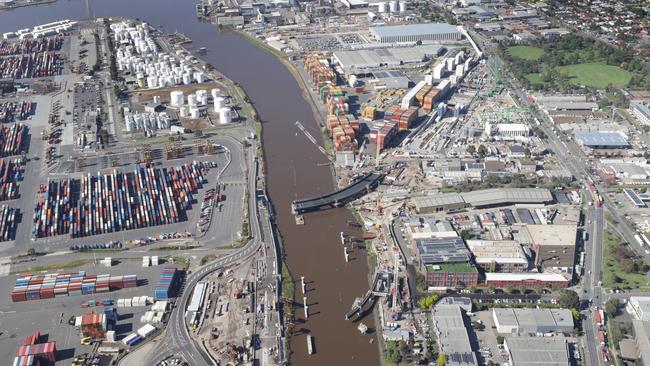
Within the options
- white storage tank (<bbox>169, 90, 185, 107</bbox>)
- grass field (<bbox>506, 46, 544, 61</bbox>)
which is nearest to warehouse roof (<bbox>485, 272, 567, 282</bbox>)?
white storage tank (<bbox>169, 90, 185, 107</bbox>)

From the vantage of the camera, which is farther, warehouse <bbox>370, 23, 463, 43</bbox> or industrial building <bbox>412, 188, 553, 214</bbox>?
warehouse <bbox>370, 23, 463, 43</bbox>

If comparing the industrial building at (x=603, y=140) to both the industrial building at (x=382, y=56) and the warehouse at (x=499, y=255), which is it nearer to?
the warehouse at (x=499, y=255)

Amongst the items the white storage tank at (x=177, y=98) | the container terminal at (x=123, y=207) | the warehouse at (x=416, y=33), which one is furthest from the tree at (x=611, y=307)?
the warehouse at (x=416, y=33)

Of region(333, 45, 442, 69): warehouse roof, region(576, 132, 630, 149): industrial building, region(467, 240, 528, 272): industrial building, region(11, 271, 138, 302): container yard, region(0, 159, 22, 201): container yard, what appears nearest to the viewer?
region(11, 271, 138, 302): container yard

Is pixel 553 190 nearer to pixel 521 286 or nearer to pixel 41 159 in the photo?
pixel 521 286

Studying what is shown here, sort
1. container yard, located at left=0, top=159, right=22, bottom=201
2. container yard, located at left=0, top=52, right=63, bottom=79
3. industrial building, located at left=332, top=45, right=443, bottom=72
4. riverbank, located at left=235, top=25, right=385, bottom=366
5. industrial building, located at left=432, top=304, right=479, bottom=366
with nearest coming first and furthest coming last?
industrial building, located at left=432, top=304, right=479, bottom=366
riverbank, located at left=235, top=25, right=385, bottom=366
container yard, located at left=0, top=159, right=22, bottom=201
container yard, located at left=0, top=52, right=63, bottom=79
industrial building, located at left=332, top=45, right=443, bottom=72

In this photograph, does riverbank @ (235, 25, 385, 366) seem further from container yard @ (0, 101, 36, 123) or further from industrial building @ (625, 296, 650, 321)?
container yard @ (0, 101, 36, 123)
